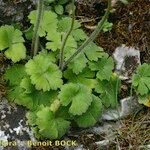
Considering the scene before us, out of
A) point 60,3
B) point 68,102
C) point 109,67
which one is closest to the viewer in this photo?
point 68,102

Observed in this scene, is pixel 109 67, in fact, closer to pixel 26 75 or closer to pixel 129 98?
pixel 129 98

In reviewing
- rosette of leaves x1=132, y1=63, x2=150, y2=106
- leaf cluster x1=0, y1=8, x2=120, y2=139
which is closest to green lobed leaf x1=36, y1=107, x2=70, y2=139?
leaf cluster x1=0, y1=8, x2=120, y2=139

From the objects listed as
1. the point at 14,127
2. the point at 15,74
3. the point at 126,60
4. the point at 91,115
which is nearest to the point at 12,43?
the point at 15,74

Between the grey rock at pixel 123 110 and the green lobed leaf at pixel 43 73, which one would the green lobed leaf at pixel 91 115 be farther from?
the green lobed leaf at pixel 43 73

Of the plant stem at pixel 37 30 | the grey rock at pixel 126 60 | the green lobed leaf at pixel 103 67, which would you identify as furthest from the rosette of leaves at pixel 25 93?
the grey rock at pixel 126 60

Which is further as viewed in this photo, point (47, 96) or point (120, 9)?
point (120, 9)

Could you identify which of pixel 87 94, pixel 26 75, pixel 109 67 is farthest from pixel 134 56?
pixel 26 75
